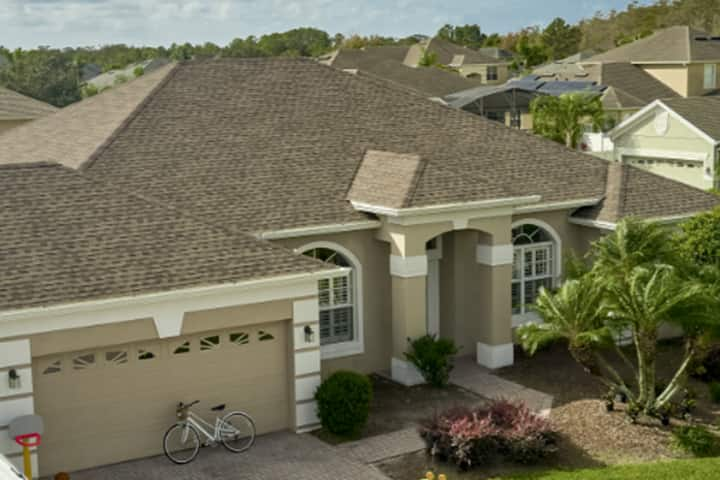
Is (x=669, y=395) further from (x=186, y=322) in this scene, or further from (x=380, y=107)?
(x=380, y=107)

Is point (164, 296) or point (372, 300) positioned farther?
point (372, 300)

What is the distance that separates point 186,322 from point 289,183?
18.1 ft

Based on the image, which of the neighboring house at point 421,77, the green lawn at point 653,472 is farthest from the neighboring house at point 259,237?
the neighboring house at point 421,77

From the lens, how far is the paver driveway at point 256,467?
15.7m

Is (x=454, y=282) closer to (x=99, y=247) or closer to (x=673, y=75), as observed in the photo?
(x=99, y=247)

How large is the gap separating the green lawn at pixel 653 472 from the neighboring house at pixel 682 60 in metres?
52.4

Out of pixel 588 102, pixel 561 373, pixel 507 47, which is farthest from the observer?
pixel 507 47

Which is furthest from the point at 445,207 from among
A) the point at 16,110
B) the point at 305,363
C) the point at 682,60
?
the point at 682,60

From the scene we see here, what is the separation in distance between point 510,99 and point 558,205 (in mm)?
38649

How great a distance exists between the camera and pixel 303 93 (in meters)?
24.6

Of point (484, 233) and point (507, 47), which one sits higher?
point (507, 47)

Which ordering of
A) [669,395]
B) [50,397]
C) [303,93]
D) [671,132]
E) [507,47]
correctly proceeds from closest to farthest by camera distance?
[50,397]
[669,395]
[303,93]
[671,132]
[507,47]

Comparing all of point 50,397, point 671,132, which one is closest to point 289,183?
point 50,397

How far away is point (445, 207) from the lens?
1955cm
